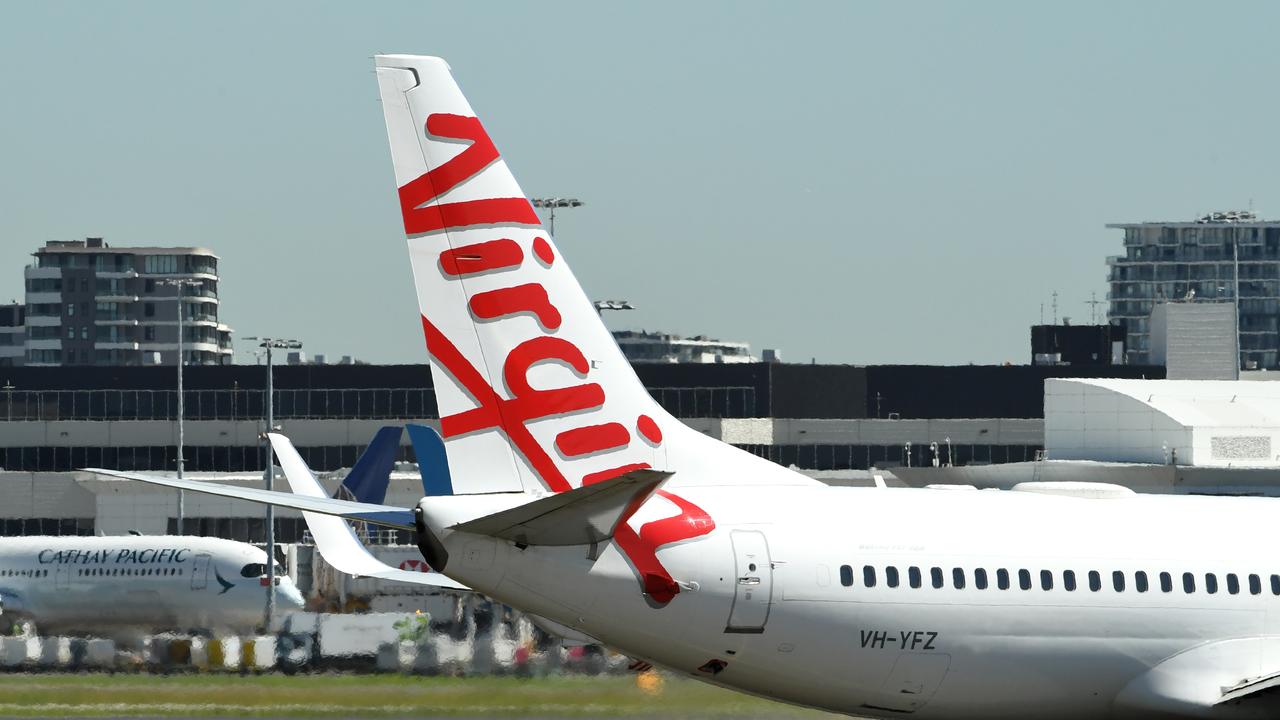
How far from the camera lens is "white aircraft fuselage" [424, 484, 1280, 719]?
25938mm

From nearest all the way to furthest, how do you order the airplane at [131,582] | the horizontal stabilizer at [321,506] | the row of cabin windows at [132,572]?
the horizontal stabilizer at [321,506] < the airplane at [131,582] < the row of cabin windows at [132,572]

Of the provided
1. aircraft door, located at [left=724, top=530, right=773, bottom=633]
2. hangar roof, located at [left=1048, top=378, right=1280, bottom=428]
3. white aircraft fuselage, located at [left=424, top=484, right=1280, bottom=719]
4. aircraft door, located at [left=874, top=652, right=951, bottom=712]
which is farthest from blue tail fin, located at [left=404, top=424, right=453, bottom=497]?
hangar roof, located at [left=1048, top=378, right=1280, bottom=428]

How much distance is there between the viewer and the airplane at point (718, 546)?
84.2ft

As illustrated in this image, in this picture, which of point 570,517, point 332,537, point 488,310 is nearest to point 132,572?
point 332,537

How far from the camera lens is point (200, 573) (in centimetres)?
7238

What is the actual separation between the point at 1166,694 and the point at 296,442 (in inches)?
3740

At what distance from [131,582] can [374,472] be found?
19816 mm

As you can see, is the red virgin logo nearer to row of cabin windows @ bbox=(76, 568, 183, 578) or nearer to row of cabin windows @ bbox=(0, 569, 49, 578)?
row of cabin windows @ bbox=(76, 568, 183, 578)

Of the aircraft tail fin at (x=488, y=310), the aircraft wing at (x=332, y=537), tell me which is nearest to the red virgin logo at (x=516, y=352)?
the aircraft tail fin at (x=488, y=310)

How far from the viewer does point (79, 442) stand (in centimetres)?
12112

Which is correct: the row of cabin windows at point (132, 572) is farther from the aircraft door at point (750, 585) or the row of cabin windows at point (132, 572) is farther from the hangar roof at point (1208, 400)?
the aircraft door at point (750, 585)

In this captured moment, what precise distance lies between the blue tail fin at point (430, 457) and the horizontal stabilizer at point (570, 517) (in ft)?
50.6

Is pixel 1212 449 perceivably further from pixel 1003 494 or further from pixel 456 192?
pixel 456 192

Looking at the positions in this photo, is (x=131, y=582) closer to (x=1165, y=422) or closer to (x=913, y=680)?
(x=1165, y=422)
